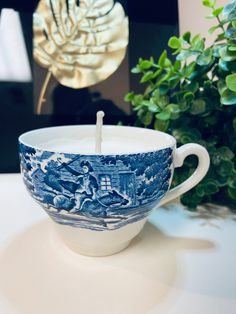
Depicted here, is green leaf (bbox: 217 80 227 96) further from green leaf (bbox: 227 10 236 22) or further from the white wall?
the white wall

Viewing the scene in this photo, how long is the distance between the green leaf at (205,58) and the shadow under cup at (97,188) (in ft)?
0.36

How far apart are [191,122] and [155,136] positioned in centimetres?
8

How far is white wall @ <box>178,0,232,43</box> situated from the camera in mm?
481

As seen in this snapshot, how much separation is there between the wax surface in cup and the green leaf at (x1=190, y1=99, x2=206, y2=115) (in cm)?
7

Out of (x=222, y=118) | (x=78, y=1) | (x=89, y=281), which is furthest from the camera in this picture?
(x=78, y=1)

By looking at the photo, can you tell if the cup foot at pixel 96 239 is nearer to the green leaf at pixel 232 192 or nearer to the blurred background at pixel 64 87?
the green leaf at pixel 232 192

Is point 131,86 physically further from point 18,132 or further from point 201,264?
point 201,264

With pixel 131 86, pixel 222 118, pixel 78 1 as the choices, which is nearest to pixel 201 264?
pixel 222 118

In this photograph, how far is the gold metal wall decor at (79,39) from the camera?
0.46 metres

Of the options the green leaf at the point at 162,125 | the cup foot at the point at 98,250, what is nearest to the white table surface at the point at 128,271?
the cup foot at the point at 98,250

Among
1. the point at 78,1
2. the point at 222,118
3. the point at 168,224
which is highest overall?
the point at 78,1

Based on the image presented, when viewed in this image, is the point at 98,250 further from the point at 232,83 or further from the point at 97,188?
the point at 232,83

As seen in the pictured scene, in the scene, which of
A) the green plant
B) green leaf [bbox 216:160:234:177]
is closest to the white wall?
the green plant

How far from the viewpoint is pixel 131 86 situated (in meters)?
0.48
